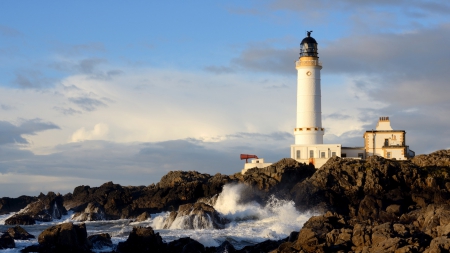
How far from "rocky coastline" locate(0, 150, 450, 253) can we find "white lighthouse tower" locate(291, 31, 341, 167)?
2.26m

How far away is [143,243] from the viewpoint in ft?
98.2

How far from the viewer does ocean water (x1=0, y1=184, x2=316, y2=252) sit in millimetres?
34866

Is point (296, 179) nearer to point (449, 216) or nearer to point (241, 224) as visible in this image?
point (241, 224)

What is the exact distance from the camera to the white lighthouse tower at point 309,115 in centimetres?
5112

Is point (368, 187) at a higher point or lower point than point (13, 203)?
higher

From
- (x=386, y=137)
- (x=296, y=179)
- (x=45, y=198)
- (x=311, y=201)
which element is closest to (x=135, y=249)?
(x=311, y=201)

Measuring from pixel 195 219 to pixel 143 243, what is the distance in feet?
31.3

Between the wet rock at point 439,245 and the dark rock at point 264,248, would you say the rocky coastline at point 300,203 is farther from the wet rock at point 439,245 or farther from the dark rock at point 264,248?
the wet rock at point 439,245

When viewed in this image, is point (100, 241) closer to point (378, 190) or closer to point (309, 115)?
point (378, 190)

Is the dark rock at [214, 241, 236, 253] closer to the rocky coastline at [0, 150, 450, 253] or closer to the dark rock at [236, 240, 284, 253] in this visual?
the rocky coastline at [0, 150, 450, 253]

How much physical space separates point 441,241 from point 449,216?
5.28 metres

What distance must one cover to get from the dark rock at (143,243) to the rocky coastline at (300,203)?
4 cm

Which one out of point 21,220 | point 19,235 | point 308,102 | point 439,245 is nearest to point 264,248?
point 439,245

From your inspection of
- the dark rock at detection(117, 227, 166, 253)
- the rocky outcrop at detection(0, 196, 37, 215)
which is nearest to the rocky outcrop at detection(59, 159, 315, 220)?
the rocky outcrop at detection(0, 196, 37, 215)
